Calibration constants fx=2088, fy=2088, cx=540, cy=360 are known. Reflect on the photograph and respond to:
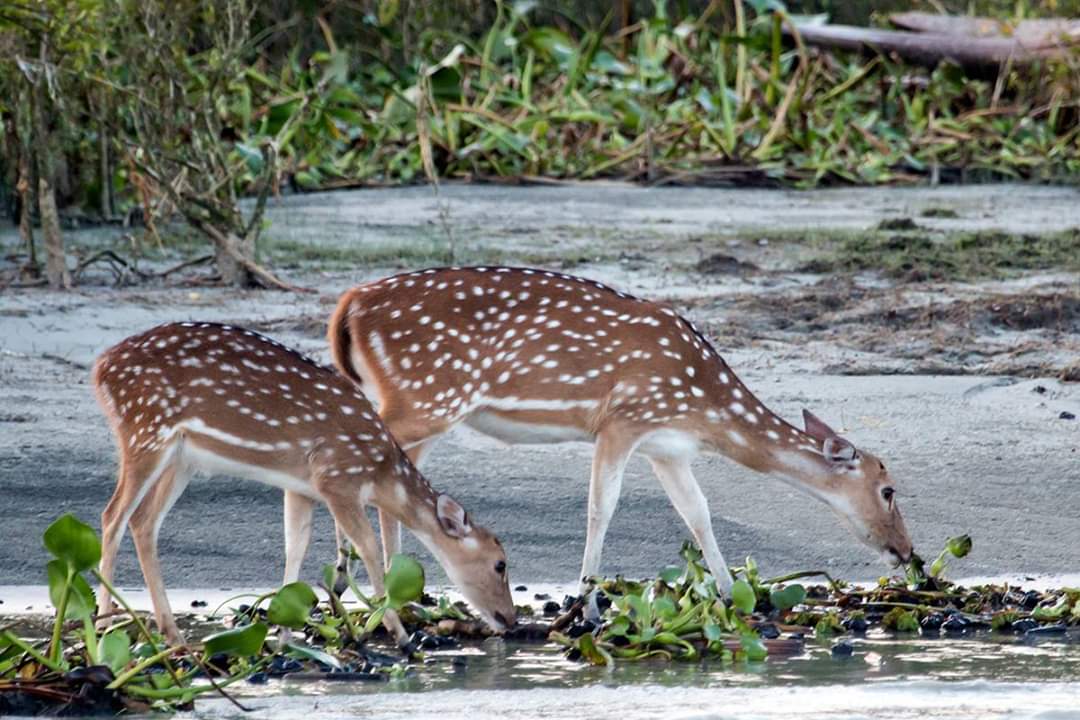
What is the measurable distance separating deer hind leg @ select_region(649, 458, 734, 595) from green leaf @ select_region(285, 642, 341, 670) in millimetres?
1517

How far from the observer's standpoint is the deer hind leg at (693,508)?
7059 mm

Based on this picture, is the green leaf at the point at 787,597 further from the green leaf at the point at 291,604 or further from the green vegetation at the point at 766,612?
the green leaf at the point at 291,604

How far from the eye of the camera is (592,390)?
723cm

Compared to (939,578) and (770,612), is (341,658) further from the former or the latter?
(939,578)

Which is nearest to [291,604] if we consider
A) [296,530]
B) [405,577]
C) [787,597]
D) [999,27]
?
[405,577]

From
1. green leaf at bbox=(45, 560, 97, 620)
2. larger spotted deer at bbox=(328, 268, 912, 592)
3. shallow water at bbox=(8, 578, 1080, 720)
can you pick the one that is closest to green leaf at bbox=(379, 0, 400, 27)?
larger spotted deer at bbox=(328, 268, 912, 592)

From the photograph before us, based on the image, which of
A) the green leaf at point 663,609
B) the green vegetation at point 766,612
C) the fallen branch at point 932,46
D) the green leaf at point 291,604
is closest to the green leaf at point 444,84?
the fallen branch at point 932,46

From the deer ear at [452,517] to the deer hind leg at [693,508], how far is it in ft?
3.06

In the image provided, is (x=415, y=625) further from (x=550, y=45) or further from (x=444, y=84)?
(x=550, y=45)

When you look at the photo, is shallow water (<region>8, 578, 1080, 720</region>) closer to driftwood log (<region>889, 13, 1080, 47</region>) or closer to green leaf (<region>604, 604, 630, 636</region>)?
green leaf (<region>604, 604, 630, 636</region>)

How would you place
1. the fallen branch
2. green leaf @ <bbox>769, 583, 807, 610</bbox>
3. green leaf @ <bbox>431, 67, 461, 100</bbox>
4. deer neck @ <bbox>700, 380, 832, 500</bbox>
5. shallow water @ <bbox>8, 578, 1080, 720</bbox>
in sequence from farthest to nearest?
the fallen branch, green leaf @ <bbox>431, 67, 461, 100</bbox>, deer neck @ <bbox>700, 380, 832, 500</bbox>, green leaf @ <bbox>769, 583, 807, 610</bbox>, shallow water @ <bbox>8, 578, 1080, 720</bbox>

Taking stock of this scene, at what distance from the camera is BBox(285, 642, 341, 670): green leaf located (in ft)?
19.1

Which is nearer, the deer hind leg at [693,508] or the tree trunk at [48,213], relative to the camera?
the deer hind leg at [693,508]

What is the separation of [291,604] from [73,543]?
0.66 metres
